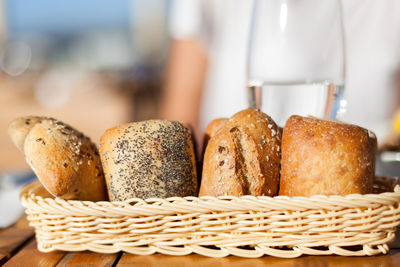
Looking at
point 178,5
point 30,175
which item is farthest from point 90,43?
point 30,175

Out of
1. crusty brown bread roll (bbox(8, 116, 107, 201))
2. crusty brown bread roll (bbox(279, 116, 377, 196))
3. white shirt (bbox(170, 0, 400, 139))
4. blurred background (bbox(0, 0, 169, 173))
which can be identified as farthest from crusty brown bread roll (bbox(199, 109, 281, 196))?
blurred background (bbox(0, 0, 169, 173))

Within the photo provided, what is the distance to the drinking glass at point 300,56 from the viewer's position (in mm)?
681

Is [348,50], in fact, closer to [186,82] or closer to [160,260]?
[186,82]

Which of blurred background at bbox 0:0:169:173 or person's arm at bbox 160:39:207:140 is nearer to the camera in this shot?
person's arm at bbox 160:39:207:140

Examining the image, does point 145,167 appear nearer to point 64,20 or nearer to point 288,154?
point 288,154

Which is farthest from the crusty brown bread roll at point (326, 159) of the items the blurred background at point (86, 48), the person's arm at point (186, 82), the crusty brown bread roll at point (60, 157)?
the blurred background at point (86, 48)

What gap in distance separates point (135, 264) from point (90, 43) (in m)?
4.87

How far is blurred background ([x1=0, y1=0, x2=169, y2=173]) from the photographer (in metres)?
3.56

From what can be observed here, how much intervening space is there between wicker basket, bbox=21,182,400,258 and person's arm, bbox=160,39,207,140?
45.8 inches

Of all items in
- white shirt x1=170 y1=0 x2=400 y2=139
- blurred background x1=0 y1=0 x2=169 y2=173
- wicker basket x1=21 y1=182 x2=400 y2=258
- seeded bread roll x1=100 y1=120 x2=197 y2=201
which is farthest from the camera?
blurred background x1=0 y1=0 x2=169 y2=173

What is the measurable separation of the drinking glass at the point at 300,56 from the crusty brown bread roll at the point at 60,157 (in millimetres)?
313

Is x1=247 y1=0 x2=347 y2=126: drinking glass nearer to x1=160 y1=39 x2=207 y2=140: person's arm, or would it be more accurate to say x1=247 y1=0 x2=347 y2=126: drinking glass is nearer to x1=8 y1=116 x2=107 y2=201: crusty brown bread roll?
x1=8 y1=116 x2=107 y2=201: crusty brown bread roll

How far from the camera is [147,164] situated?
0.64 meters

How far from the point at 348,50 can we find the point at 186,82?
671 millimetres
